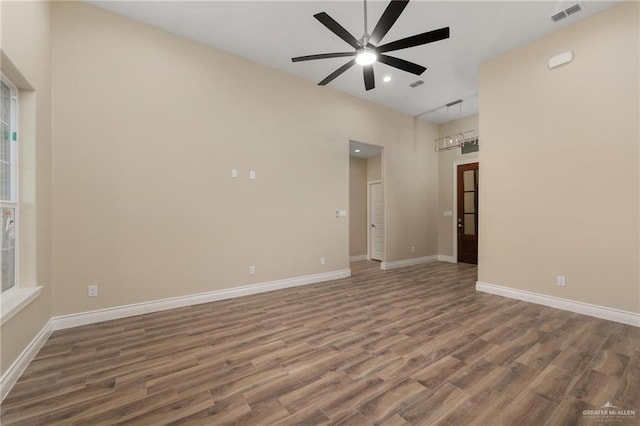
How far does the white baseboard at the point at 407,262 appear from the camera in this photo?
614 centimetres

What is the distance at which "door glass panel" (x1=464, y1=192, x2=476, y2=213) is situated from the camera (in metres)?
6.42

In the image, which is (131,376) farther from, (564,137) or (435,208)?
(435,208)

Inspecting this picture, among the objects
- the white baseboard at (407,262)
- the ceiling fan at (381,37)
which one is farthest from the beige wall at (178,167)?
the ceiling fan at (381,37)

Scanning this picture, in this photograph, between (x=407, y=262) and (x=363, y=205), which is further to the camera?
(x=363, y=205)

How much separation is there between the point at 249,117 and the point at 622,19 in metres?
4.83

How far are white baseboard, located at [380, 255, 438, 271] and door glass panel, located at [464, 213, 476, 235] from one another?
1111mm

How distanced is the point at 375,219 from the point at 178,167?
517cm

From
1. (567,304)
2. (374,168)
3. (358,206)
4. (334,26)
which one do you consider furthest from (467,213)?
(334,26)

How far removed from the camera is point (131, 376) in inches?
80.4

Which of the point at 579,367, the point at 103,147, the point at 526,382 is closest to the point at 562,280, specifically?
the point at 579,367

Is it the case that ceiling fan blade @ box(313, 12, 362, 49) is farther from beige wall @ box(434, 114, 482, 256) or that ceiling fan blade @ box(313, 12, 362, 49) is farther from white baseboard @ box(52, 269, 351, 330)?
beige wall @ box(434, 114, 482, 256)

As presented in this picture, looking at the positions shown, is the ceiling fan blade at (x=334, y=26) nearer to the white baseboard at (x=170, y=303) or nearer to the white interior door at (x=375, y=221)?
the white baseboard at (x=170, y=303)

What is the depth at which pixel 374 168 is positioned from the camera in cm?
735

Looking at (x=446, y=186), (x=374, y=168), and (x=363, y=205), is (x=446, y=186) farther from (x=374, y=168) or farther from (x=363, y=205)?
(x=363, y=205)
